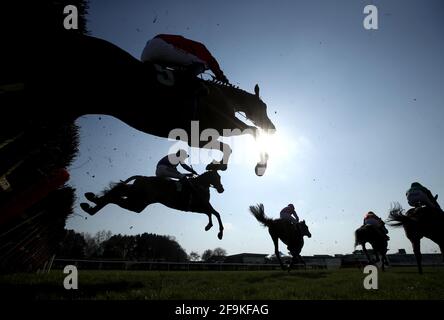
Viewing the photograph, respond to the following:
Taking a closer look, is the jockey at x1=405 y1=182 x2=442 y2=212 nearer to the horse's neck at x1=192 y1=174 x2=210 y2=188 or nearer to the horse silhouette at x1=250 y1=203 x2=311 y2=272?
the horse silhouette at x1=250 y1=203 x2=311 y2=272

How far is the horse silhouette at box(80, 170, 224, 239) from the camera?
10.6ft

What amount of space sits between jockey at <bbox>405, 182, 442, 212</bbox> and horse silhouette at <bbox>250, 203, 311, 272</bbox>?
520cm

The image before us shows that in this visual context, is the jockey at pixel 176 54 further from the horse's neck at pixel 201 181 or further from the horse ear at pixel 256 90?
the horse's neck at pixel 201 181

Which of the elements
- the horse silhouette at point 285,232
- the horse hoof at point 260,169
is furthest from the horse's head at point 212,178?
the horse silhouette at point 285,232

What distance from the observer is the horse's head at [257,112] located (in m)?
2.39

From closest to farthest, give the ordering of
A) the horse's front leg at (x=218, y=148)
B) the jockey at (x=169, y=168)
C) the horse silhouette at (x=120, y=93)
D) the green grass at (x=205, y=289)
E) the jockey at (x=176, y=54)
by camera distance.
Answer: the horse silhouette at (x=120, y=93), the jockey at (x=176, y=54), the horse's front leg at (x=218, y=148), the jockey at (x=169, y=168), the green grass at (x=205, y=289)

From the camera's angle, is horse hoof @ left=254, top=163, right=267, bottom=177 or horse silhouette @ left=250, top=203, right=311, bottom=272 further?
horse silhouette @ left=250, top=203, right=311, bottom=272

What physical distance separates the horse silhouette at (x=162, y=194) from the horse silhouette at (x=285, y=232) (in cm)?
1141

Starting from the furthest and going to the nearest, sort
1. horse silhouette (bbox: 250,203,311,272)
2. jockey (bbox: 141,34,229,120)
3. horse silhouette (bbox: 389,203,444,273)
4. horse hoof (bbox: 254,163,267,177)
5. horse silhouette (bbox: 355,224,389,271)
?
horse silhouette (bbox: 355,224,389,271) < horse silhouette (bbox: 250,203,311,272) < horse silhouette (bbox: 389,203,444,273) < horse hoof (bbox: 254,163,267,177) < jockey (bbox: 141,34,229,120)

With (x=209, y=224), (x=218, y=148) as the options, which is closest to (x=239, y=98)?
(x=218, y=148)

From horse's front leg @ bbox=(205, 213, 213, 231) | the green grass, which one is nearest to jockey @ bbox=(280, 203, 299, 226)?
the green grass

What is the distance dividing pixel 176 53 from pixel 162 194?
178 centimetres
